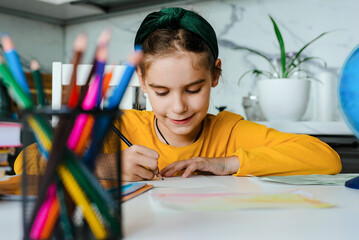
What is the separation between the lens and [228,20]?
217cm

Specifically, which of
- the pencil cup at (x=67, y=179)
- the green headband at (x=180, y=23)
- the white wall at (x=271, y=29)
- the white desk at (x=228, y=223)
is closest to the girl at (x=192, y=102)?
the green headband at (x=180, y=23)

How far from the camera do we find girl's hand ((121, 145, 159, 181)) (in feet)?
2.24

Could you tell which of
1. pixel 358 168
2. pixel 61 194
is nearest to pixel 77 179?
pixel 61 194

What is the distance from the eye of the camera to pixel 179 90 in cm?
88

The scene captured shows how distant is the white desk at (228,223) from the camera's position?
350mm

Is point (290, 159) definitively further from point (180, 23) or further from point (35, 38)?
point (35, 38)

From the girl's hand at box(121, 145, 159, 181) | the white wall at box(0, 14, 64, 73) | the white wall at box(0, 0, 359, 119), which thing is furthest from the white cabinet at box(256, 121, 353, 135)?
the white wall at box(0, 14, 64, 73)

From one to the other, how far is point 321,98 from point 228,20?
761 millimetres

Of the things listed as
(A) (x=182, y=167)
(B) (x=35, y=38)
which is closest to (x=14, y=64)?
(A) (x=182, y=167)

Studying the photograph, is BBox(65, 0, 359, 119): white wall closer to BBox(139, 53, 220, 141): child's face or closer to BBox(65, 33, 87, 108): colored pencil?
BBox(139, 53, 220, 141): child's face

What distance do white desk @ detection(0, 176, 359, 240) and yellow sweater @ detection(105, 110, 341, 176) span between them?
0.34 m

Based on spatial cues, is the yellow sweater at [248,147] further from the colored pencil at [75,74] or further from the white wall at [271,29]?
the white wall at [271,29]

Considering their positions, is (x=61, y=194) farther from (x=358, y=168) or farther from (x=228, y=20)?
(x=228, y=20)

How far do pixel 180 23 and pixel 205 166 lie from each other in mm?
383
